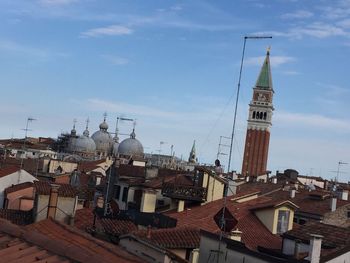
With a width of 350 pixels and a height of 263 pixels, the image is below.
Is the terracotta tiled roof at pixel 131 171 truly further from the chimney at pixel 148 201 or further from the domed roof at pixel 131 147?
the domed roof at pixel 131 147

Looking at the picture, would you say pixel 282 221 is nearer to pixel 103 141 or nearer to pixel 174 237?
pixel 174 237

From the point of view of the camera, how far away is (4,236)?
28.5 ft

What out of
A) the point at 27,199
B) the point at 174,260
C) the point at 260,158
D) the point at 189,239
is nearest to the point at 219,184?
the point at 27,199

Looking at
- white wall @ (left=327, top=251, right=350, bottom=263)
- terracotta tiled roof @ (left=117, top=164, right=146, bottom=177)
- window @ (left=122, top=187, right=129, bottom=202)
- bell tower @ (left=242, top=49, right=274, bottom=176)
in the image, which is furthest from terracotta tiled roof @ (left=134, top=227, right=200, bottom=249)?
bell tower @ (left=242, top=49, right=274, bottom=176)

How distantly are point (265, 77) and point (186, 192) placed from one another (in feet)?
341

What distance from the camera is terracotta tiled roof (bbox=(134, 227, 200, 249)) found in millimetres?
17141

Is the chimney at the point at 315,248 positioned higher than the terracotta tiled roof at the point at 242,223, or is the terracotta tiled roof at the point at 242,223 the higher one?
the chimney at the point at 315,248

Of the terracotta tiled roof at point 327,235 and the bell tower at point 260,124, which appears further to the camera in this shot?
the bell tower at point 260,124

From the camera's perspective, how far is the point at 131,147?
106125 mm

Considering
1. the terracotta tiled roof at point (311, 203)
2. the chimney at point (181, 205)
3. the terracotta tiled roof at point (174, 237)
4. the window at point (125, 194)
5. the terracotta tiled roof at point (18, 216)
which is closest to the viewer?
the terracotta tiled roof at point (174, 237)

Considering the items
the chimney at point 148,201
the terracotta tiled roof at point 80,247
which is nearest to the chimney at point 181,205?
the chimney at point 148,201

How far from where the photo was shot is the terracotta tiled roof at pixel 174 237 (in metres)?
17.1

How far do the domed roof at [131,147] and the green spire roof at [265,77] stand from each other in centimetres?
3647

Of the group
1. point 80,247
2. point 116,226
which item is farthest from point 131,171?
point 80,247
